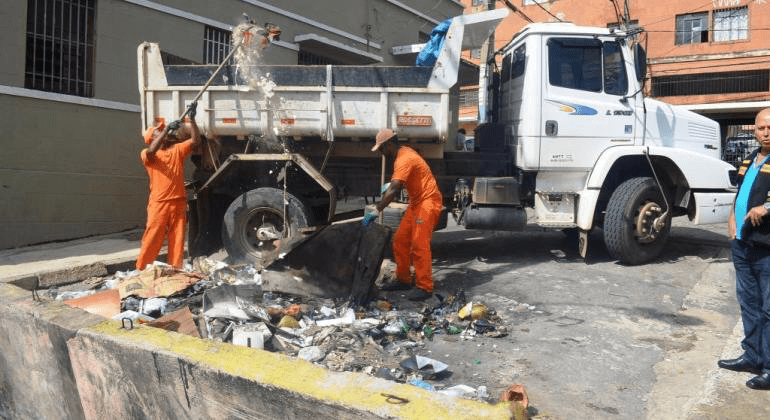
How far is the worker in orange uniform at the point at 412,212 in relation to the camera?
5.04m

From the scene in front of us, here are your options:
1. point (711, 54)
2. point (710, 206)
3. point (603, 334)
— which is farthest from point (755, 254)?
point (711, 54)

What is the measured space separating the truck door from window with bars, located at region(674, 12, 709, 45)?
18419 millimetres

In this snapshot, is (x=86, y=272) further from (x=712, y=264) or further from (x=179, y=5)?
(x=712, y=264)

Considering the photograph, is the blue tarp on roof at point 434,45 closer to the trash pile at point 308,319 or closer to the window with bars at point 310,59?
the trash pile at point 308,319

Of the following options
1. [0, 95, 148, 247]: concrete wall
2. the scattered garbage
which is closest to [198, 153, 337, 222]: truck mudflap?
the scattered garbage

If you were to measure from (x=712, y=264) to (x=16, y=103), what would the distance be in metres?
8.21

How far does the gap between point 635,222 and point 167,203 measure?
15.7 feet

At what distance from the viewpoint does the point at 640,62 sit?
6.23m

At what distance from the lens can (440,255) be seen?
695 centimetres

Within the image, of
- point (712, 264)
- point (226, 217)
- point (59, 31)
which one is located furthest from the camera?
point (59, 31)

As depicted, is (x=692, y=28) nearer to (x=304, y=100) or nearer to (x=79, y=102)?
(x=304, y=100)

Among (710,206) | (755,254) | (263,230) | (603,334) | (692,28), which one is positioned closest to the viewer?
(755,254)

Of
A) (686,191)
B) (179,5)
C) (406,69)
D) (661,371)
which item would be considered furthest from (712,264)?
(179,5)

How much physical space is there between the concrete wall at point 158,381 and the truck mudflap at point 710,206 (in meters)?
5.28
